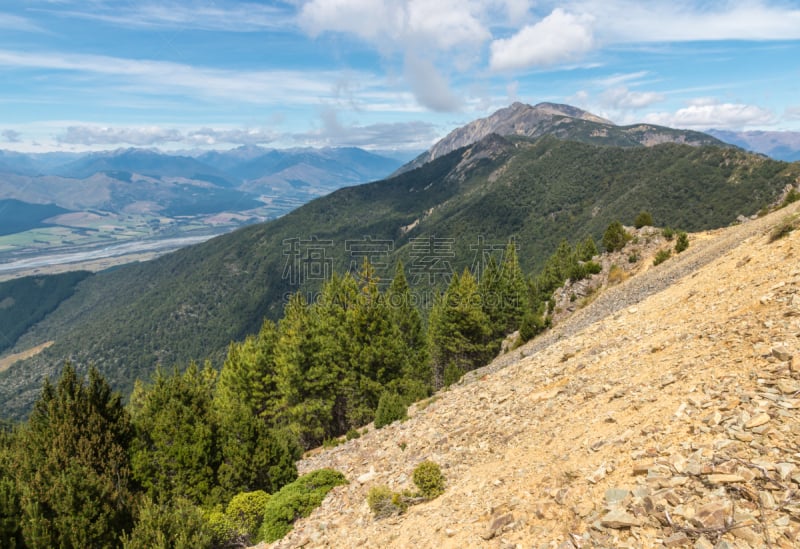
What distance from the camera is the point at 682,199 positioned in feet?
561

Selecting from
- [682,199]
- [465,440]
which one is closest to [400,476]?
[465,440]

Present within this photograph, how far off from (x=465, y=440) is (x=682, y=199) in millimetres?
196803

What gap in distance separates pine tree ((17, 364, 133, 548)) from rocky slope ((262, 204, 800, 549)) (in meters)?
7.51

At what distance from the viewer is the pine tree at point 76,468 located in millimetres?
15008

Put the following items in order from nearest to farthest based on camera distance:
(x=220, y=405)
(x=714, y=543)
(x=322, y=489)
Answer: (x=714, y=543) < (x=322, y=489) < (x=220, y=405)

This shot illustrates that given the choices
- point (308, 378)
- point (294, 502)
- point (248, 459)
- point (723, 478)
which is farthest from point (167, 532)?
point (308, 378)

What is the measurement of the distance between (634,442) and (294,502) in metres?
13.2

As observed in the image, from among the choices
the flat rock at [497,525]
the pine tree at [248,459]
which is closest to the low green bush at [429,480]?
the flat rock at [497,525]

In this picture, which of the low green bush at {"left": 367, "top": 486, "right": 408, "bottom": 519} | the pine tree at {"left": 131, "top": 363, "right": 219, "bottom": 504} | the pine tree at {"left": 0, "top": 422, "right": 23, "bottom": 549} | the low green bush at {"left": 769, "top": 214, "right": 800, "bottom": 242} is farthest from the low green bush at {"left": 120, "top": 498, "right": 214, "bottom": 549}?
the low green bush at {"left": 769, "top": 214, "right": 800, "bottom": 242}

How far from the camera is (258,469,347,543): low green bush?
1606 cm

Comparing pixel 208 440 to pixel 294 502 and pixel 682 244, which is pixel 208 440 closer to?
pixel 294 502

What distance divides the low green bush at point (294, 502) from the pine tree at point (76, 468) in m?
5.96

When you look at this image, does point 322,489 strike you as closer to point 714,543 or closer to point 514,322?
A: point 714,543

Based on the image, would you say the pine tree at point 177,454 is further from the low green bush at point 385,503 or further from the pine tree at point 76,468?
the low green bush at point 385,503
